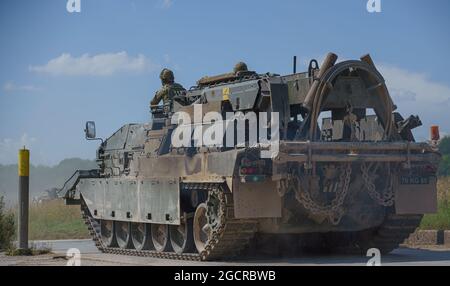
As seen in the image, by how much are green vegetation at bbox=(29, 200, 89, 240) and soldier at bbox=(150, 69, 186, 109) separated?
271 inches

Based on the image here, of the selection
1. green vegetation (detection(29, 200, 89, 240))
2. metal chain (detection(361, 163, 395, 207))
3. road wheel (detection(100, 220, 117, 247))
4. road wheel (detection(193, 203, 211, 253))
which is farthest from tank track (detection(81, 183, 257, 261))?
green vegetation (detection(29, 200, 89, 240))

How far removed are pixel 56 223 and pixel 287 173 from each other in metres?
16.4

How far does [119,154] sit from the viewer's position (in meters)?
23.0

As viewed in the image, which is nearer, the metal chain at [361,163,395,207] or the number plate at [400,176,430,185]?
the metal chain at [361,163,395,207]

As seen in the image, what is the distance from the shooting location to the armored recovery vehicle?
17531 millimetres

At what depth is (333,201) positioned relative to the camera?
17906 mm

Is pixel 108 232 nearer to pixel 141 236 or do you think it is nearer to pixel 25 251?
pixel 141 236

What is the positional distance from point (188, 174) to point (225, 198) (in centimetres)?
152

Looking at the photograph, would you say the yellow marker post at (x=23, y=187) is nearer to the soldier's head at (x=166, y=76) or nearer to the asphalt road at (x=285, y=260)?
the asphalt road at (x=285, y=260)

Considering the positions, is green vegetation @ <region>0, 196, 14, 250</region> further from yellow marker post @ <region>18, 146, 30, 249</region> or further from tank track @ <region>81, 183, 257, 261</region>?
tank track @ <region>81, 183, 257, 261</region>

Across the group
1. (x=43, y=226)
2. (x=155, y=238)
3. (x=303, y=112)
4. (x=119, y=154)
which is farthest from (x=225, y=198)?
(x=43, y=226)

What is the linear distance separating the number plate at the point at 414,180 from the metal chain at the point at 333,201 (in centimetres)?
135
